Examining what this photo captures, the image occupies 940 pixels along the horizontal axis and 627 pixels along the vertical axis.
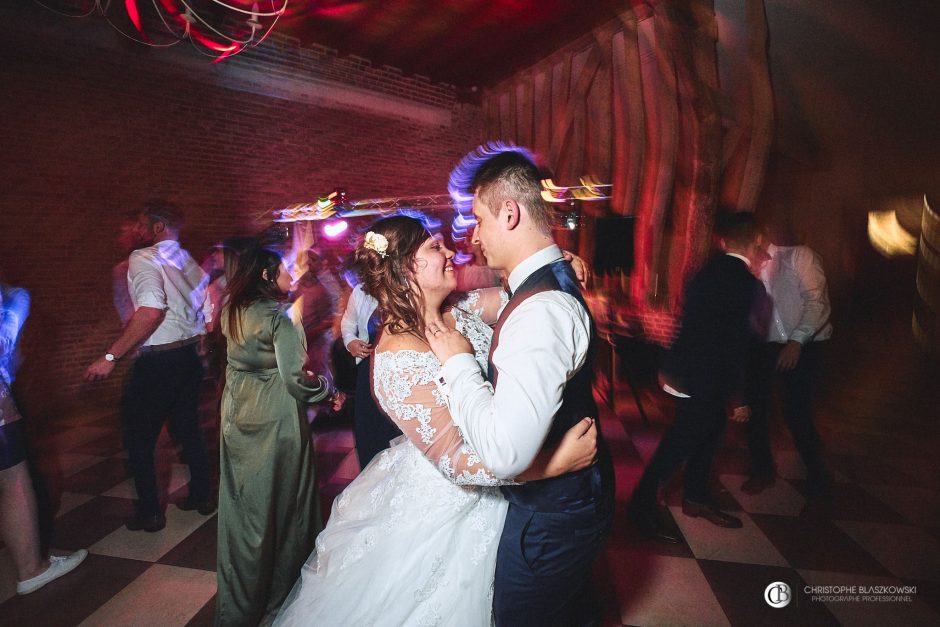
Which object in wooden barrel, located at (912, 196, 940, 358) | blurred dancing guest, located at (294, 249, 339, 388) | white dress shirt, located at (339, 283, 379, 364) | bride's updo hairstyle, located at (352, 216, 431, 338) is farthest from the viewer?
wooden barrel, located at (912, 196, 940, 358)

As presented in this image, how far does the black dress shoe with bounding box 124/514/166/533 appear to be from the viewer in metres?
2.55

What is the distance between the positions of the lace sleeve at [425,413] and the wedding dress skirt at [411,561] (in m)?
0.20

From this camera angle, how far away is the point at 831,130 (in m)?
5.61

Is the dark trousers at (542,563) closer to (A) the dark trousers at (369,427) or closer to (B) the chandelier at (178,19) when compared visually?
(A) the dark trousers at (369,427)

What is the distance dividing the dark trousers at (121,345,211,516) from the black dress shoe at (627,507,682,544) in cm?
259

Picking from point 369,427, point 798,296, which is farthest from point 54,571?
point 798,296

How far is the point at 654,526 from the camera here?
2486 millimetres

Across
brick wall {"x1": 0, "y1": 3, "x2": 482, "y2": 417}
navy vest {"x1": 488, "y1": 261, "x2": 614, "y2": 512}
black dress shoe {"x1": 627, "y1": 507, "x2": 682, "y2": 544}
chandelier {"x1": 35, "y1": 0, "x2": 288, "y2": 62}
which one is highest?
chandelier {"x1": 35, "y1": 0, "x2": 288, "y2": 62}

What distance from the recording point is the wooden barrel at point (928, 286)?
5.57m

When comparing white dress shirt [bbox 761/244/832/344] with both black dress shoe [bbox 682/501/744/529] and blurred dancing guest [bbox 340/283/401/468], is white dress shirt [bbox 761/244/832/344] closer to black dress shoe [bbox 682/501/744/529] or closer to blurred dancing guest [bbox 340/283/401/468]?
black dress shoe [bbox 682/501/744/529]

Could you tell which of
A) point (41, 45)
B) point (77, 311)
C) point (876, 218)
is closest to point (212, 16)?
point (41, 45)

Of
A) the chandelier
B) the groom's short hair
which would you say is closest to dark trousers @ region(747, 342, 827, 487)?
the groom's short hair

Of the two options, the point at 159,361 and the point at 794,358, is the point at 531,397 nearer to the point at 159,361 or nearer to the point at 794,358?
the point at 159,361

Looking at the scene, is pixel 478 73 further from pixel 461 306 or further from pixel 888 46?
pixel 461 306
